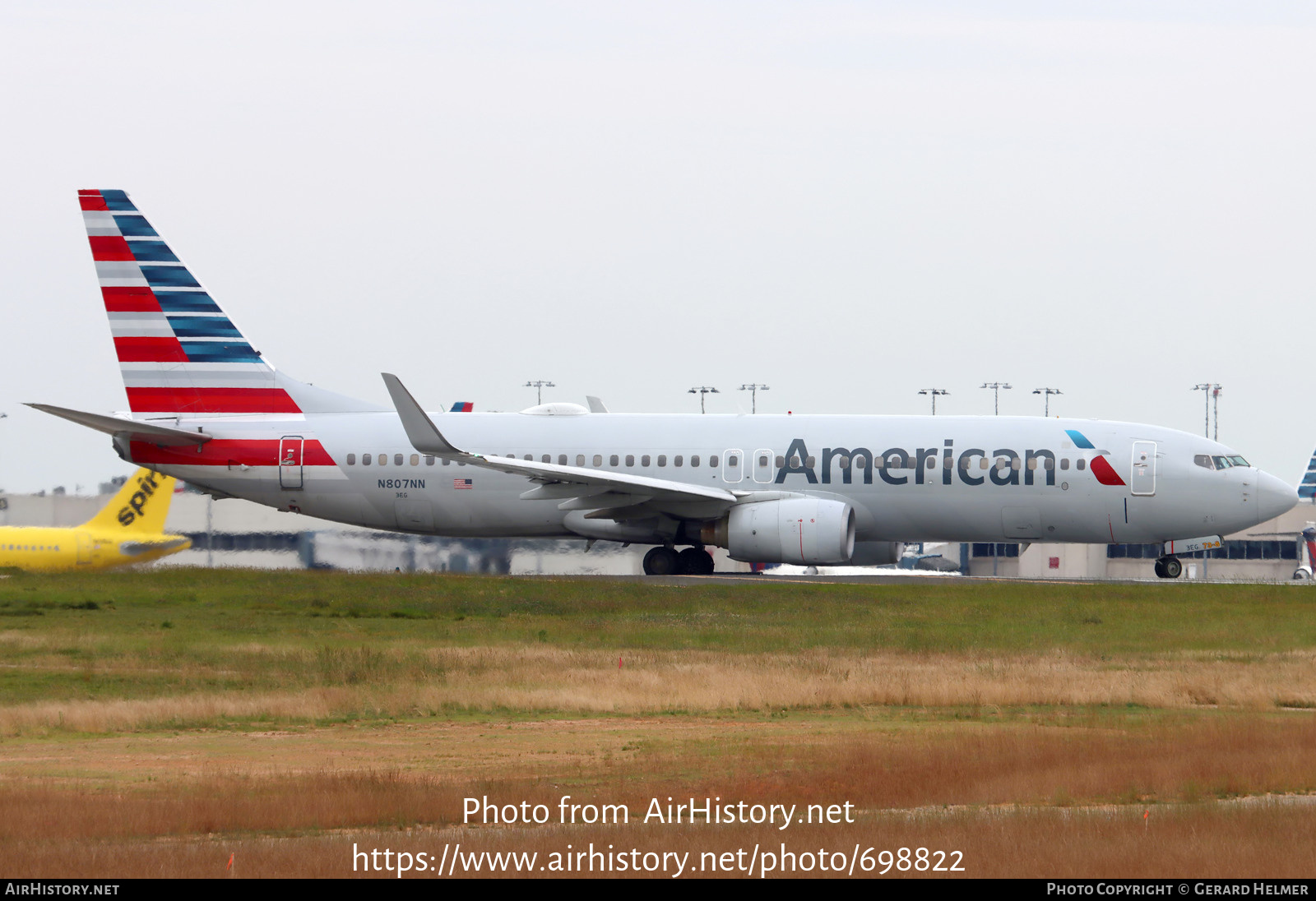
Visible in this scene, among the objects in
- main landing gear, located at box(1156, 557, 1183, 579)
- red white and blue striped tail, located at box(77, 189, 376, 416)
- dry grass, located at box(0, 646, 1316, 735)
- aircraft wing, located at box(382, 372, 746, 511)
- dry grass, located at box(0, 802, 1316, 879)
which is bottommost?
dry grass, located at box(0, 646, 1316, 735)

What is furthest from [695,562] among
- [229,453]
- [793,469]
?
[229,453]

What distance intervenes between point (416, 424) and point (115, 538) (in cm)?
1279

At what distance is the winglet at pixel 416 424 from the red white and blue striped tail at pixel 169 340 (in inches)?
221

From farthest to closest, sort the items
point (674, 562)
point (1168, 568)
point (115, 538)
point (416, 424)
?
1. point (115, 538)
2. point (674, 562)
3. point (1168, 568)
4. point (416, 424)

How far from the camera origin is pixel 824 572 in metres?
57.7

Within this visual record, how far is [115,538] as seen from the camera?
42.7 meters

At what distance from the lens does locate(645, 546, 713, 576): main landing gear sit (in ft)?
125

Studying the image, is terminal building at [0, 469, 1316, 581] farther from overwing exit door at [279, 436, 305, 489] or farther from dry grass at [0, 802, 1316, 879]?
dry grass at [0, 802, 1316, 879]

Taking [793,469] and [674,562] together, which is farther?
[674,562]

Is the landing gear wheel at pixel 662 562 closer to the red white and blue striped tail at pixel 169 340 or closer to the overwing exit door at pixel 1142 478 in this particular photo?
the red white and blue striped tail at pixel 169 340

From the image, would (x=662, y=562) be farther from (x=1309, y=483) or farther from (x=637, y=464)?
(x=1309, y=483)

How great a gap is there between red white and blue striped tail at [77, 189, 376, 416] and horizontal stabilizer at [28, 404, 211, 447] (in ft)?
3.03

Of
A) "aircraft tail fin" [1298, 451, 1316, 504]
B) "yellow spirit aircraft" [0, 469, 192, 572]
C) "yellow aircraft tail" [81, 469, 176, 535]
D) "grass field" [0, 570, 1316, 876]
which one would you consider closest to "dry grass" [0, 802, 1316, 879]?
"grass field" [0, 570, 1316, 876]
